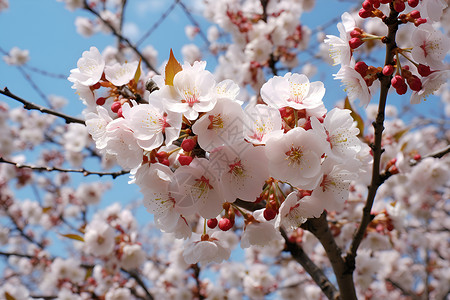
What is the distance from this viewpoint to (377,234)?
216 cm

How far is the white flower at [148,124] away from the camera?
93cm

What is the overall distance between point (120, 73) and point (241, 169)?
72cm

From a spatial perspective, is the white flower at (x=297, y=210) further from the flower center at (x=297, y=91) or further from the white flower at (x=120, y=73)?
the white flower at (x=120, y=73)

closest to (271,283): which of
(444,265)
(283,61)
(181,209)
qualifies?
(283,61)

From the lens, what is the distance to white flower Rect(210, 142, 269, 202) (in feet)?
2.90

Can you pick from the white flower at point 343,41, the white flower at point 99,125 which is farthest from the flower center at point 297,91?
the white flower at point 99,125

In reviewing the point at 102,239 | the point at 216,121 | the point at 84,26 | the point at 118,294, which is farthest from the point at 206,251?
the point at 84,26

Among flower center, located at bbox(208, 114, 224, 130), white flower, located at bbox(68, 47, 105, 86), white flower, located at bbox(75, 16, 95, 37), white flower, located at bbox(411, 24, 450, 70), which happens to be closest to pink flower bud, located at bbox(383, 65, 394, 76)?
white flower, located at bbox(411, 24, 450, 70)

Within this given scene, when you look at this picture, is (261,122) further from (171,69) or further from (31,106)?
(31,106)

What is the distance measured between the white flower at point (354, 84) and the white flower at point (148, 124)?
614 millimetres

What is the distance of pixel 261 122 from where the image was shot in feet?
2.98

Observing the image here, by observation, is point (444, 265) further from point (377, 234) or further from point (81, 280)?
point (81, 280)

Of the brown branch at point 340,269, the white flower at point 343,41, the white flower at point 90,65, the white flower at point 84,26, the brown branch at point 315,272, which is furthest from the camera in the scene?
the white flower at point 84,26

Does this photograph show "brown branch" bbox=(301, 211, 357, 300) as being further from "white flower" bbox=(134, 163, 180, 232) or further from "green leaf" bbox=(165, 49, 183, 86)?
"green leaf" bbox=(165, 49, 183, 86)
